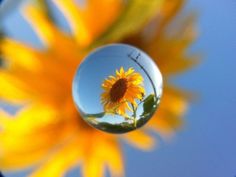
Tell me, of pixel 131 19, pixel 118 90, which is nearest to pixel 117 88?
pixel 118 90

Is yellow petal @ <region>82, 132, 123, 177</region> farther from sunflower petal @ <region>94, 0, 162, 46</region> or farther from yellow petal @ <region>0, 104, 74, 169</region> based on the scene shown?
sunflower petal @ <region>94, 0, 162, 46</region>

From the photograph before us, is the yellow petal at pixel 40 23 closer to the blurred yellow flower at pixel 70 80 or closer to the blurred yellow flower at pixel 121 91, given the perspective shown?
the blurred yellow flower at pixel 70 80

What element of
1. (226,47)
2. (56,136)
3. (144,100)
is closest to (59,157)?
(56,136)

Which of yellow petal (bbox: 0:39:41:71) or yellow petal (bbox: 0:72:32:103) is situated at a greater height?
yellow petal (bbox: 0:39:41:71)

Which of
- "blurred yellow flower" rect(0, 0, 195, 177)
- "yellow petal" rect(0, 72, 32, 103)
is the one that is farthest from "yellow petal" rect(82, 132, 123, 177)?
"yellow petal" rect(0, 72, 32, 103)

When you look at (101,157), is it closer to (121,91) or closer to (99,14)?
(121,91)

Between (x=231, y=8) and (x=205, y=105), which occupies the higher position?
(x=231, y=8)

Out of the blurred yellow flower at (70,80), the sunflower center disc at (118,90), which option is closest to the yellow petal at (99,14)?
the blurred yellow flower at (70,80)

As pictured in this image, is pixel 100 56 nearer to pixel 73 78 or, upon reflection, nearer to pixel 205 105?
pixel 73 78
